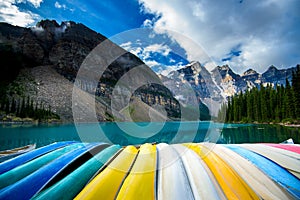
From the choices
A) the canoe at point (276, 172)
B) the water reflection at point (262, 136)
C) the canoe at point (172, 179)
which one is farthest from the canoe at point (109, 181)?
the water reflection at point (262, 136)

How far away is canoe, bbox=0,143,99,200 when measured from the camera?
5.93ft

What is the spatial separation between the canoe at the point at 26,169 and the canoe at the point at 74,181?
0.58 m

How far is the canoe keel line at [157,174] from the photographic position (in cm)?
188

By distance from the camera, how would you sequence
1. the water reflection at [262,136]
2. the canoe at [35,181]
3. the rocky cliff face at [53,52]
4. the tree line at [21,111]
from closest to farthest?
1. the canoe at [35,181]
2. the water reflection at [262,136]
3. the tree line at [21,111]
4. the rocky cliff face at [53,52]

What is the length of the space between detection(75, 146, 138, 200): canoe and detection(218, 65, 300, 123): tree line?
134ft

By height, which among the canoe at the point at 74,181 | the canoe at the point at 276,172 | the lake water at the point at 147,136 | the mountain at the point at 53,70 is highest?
the mountain at the point at 53,70

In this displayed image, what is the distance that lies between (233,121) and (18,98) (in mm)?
92678

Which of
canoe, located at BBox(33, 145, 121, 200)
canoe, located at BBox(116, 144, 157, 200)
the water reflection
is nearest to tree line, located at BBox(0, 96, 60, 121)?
the water reflection

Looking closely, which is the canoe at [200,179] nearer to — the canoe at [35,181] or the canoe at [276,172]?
the canoe at [276,172]

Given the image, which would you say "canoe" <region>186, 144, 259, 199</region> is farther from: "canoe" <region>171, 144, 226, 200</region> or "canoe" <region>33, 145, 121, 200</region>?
"canoe" <region>33, 145, 121, 200</region>

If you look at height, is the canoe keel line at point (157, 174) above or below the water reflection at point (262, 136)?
above

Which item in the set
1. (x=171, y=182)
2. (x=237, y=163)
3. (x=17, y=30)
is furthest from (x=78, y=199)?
(x=17, y=30)

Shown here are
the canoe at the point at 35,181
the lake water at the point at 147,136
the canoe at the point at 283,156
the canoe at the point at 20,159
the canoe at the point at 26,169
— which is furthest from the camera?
the lake water at the point at 147,136

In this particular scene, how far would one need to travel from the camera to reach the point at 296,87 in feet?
125
